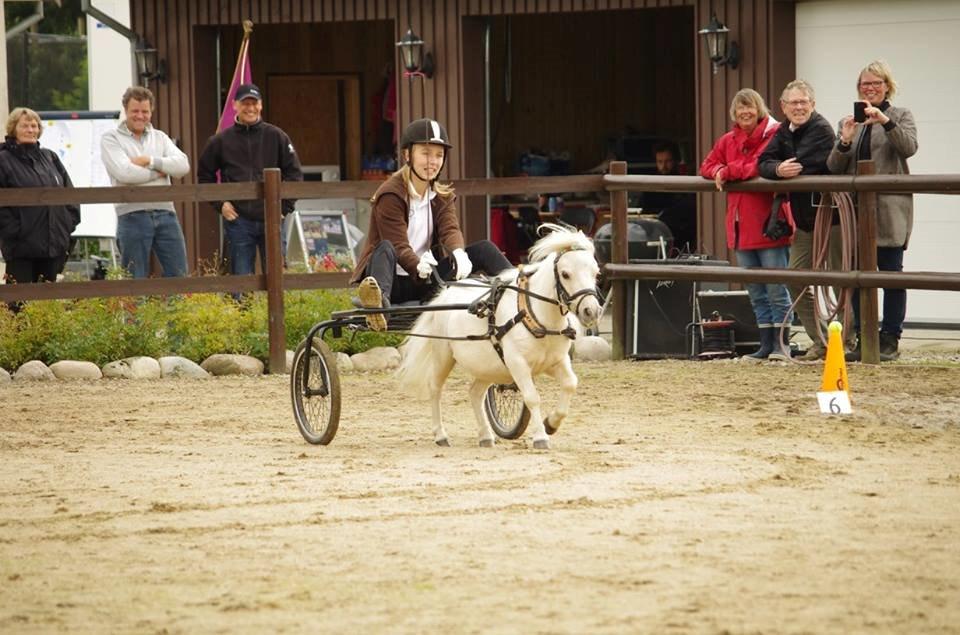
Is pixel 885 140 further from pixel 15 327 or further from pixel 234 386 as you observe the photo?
pixel 15 327

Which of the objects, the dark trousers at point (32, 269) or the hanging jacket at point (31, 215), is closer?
the hanging jacket at point (31, 215)

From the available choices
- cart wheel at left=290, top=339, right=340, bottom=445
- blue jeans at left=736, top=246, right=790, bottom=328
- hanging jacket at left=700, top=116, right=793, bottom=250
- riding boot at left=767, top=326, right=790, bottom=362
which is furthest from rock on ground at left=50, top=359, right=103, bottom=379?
riding boot at left=767, top=326, right=790, bottom=362

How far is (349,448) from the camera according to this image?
33.3 ft

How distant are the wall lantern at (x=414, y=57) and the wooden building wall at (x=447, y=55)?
12cm

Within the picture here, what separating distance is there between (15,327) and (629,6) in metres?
7.84

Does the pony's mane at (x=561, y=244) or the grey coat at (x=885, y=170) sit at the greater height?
the grey coat at (x=885, y=170)

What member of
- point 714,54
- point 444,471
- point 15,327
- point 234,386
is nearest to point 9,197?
point 15,327

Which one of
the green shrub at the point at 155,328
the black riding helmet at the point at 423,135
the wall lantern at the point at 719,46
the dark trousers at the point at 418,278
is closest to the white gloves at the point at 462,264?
the dark trousers at the point at 418,278

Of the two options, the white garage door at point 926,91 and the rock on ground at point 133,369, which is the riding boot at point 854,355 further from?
the rock on ground at point 133,369

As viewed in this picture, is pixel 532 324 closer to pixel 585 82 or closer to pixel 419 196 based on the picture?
pixel 419 196

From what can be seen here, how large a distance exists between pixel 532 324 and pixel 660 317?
550cm

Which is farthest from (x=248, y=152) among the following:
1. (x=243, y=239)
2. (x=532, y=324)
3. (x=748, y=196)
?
(x=532, y=324)

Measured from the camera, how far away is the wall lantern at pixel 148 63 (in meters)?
21.4

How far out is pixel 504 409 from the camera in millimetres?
10477
